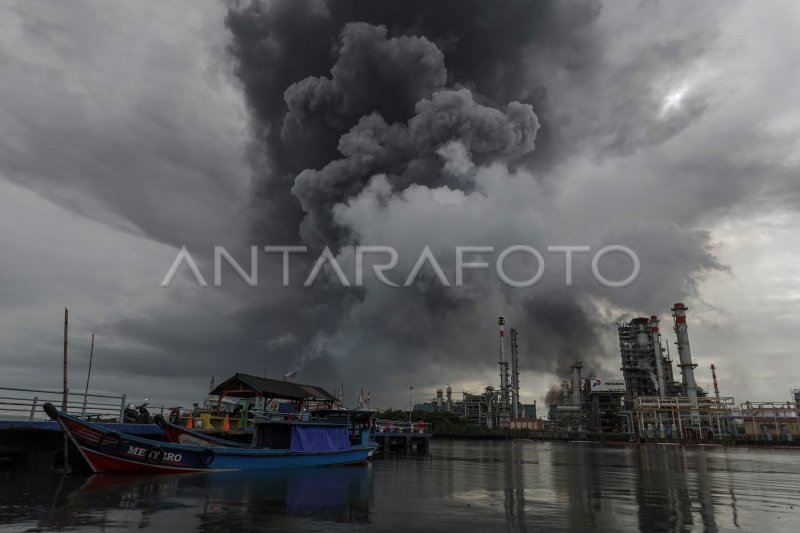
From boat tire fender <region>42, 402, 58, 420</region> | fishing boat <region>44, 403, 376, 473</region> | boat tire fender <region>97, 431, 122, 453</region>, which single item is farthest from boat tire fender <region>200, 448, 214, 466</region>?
boat tire fender <region>42, 402, 58, 420</region>

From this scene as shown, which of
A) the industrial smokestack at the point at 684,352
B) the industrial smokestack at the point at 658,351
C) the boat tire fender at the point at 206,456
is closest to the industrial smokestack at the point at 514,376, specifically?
the industrial smokestack at the point at 658,351

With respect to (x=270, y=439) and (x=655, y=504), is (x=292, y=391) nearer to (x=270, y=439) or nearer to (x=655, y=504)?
(x=270, y=439)

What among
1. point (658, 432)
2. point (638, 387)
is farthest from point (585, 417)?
point (658, 432)

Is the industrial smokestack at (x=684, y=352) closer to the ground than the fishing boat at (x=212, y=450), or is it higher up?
higher up

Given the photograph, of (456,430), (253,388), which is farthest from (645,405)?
(253,388)

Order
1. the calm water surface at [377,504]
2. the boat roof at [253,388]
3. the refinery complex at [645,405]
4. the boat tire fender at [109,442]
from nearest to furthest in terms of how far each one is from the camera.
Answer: the calm water surface at [377,504]
the boat tire fender at [109,442]
the boat roof at [253,388]
the refinery complex at [645,405]

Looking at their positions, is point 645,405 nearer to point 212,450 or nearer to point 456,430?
point 456,430

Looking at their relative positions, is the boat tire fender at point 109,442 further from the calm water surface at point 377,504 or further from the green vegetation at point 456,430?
the green vegetation at point 456,430
